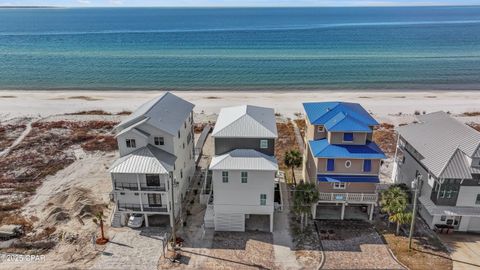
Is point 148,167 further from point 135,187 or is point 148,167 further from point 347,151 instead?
point 347,151

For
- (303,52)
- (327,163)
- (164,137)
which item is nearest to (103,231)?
(164,137)

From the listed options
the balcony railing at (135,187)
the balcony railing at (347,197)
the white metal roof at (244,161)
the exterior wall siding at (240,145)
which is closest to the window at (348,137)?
the balcony railing at (347,197)

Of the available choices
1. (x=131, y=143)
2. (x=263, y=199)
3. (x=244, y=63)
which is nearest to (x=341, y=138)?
(x=263, y=199)

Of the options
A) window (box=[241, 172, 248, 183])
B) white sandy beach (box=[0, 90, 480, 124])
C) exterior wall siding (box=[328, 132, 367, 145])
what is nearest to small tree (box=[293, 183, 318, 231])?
window (box=[241, 172, 248, 183])

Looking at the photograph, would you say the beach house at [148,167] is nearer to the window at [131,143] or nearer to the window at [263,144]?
the window at [131,143]

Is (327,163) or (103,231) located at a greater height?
(327,163)

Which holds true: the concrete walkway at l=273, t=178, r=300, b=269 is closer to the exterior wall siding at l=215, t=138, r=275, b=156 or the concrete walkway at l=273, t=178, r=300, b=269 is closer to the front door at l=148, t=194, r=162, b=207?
the exterior wall siding at l=215, t=138, r=275, b=156

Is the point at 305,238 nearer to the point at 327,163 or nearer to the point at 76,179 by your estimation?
the point at 327,163
